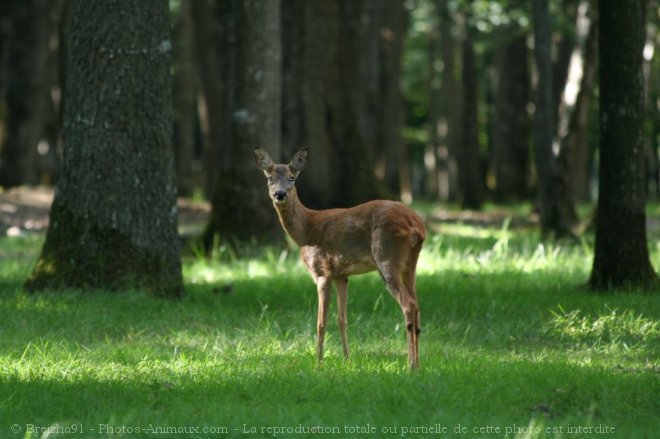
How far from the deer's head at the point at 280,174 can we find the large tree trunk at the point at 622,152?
14.1 ft

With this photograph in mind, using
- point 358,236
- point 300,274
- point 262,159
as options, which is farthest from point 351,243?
point 300,274

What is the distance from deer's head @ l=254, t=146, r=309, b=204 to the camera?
29.1 ft

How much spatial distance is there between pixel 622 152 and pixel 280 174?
15.1 feet

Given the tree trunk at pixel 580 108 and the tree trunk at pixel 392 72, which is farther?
the tree trunk at pixel 392 72

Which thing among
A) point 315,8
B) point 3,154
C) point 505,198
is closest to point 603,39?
point 315,8

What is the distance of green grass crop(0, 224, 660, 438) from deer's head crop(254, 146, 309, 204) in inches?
50.8

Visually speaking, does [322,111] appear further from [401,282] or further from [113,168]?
[401,282]

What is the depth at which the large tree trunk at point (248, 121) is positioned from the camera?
609 inches

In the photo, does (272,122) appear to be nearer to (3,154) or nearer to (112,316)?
(112,316)

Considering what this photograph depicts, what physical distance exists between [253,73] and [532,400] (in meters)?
8.78

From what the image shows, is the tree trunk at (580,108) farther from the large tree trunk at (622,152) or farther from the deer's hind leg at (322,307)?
the deer's hind leg at (322,307)

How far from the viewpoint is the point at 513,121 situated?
110 feet

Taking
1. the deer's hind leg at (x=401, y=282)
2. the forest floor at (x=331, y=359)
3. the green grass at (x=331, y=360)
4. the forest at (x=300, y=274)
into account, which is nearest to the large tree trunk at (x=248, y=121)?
the forest at (x=300, y=274)

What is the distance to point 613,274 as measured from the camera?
39.8ft
